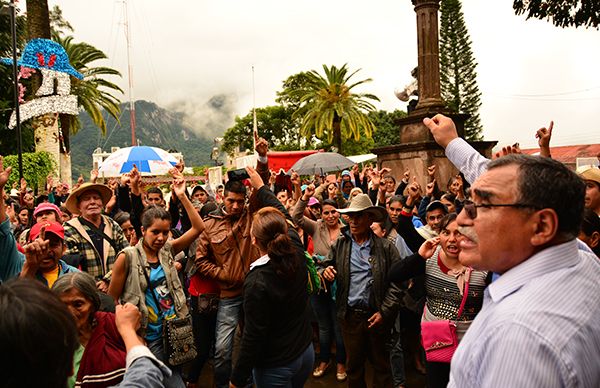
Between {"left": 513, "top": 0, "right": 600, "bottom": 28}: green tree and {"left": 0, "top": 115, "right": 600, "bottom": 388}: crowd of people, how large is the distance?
25.3ft

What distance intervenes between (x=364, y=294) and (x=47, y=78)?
12.5m

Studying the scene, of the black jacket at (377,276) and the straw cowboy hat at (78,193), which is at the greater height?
the straw cowboy hat at (78,193)

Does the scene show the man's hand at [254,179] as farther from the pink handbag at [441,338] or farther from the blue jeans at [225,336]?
the pink handbag at [441,338]

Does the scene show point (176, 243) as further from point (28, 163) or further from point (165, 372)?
point (28, 163)

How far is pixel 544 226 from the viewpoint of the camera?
4.28ft

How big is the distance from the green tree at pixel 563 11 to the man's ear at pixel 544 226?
1128cm

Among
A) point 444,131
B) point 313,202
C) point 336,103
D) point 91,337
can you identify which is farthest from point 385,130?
point 91,337

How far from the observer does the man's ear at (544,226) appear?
129cm

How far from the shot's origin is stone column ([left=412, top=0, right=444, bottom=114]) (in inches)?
435

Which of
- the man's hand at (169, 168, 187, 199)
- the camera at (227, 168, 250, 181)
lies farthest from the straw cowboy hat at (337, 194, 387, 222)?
the man's hand at (169, 168, 187, 199)

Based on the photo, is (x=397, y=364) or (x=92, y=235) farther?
(x=397, y=364)

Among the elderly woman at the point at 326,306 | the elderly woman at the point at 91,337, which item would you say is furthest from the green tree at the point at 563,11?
the elderly woman at the point at 91,337

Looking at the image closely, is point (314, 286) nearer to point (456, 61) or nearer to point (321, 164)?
point (321, 164)

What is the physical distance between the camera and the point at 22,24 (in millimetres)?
26203
